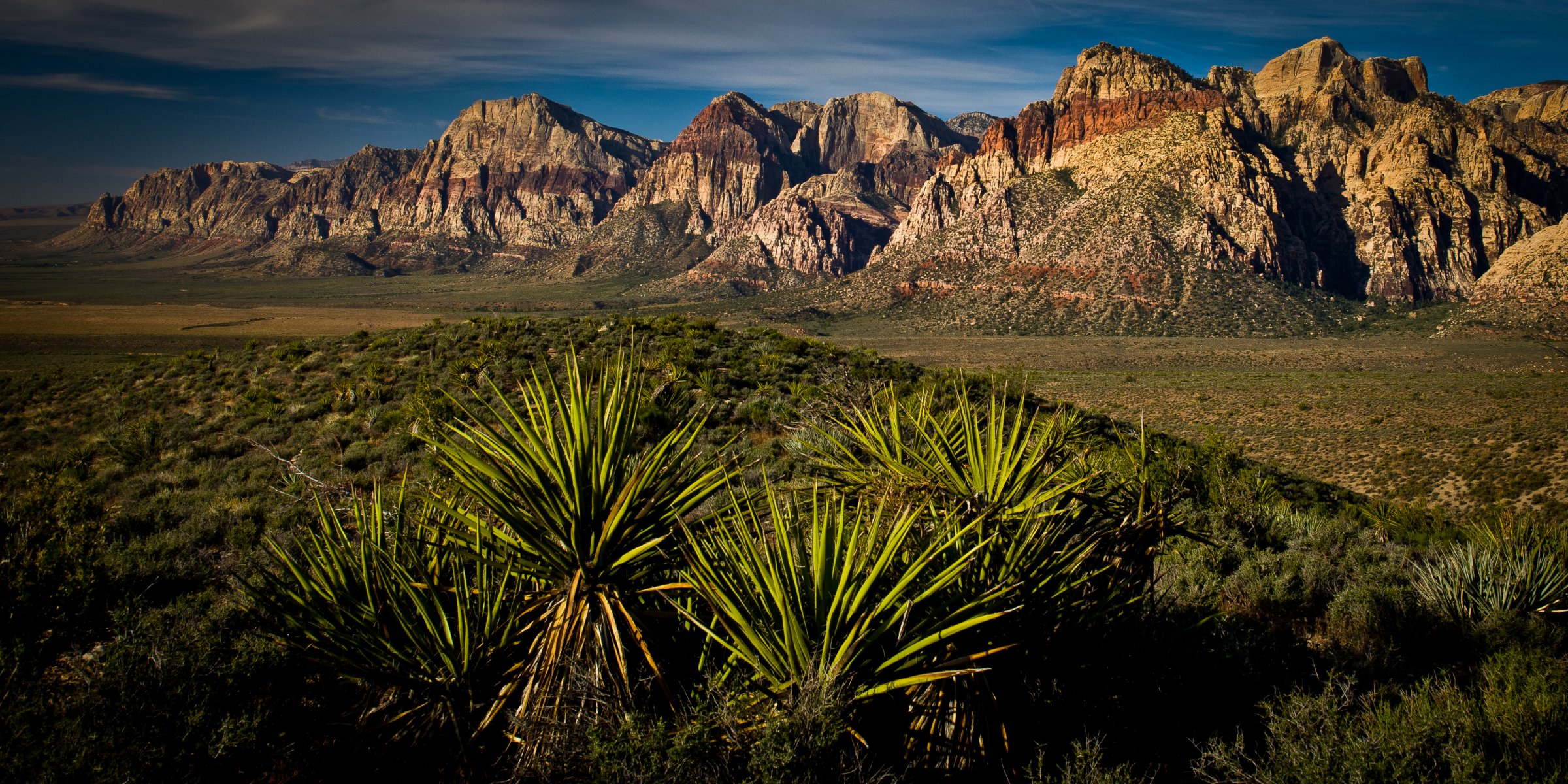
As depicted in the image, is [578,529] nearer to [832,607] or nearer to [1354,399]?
[832,607]

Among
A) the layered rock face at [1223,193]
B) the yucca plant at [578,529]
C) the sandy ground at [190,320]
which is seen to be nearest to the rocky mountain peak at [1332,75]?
the layered rock face at [1223,193]

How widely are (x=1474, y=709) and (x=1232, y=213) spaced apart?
114 meters

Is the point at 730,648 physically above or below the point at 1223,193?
below

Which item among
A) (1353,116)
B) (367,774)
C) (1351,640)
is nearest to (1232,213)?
(1353,116)

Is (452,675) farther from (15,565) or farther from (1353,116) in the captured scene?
(1353,116)

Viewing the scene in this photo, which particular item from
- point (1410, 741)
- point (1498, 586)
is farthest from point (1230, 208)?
point (1410, 741)

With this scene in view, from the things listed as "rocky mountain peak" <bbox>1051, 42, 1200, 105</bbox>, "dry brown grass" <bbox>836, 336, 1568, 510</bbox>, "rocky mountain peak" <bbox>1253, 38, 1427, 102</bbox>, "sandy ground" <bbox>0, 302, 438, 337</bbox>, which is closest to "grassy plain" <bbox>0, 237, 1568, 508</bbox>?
"dry brown grass" <bbox>836, 336, 1568, 510</bbox>

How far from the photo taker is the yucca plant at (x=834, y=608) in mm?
3152

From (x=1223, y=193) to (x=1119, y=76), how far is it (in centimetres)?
3796

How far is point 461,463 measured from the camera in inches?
141

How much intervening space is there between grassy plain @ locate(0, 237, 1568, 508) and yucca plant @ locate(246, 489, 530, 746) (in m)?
4.30

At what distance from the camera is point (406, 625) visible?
3514mm

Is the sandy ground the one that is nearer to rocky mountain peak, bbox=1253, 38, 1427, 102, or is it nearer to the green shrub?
the green shrub

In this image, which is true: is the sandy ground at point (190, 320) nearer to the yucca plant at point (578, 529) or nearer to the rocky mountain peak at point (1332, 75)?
the yucca plant at point (578, 529)
